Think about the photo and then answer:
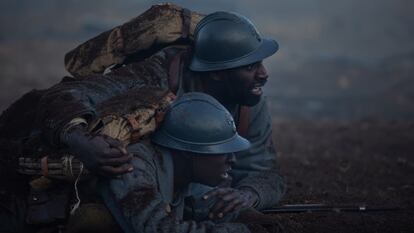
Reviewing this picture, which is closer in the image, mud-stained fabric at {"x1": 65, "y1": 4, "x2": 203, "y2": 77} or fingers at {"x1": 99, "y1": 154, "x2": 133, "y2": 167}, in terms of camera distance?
fingers at {"x1": 99, "y1": 154, "x2": 133, "y2": 167}

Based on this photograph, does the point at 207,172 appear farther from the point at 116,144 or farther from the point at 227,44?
the point at 227,44

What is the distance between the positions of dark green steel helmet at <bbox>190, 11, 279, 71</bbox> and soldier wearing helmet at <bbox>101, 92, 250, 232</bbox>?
99 centimetres

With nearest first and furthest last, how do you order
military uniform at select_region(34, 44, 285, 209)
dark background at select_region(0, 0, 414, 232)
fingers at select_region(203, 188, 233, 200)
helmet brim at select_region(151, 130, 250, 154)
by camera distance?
helmet brim at select_region(151, 130, 250, 154) → military uniform at select_region(34, 44, 285, 209) → fingers at select_region(203, 188, 233, 200) → dark background at select_region(0, 0, 414, 232)

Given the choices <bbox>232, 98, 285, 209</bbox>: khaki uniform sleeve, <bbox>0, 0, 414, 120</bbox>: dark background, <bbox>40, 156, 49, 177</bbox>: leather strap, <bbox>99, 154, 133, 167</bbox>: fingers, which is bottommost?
<bbox>0, 0, 414, 120</bbox>: dark background

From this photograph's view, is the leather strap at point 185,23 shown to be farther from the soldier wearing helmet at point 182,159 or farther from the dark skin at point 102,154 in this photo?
the dark skin at point 102,154

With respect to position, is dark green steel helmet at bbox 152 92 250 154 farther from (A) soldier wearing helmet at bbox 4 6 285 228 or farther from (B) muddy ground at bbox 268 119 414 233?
(B) muddy ground at bbox 268 119 414 233

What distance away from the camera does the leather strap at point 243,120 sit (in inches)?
232

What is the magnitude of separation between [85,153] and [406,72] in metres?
22.0

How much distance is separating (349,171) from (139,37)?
A: 3.91 metres

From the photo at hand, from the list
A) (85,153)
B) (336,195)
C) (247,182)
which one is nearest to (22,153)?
(85,153)

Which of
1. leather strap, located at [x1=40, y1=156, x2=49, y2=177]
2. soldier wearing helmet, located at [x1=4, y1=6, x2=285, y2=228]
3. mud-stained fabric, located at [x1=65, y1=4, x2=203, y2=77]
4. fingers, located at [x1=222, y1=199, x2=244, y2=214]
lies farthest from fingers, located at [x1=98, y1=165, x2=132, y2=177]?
mud-stained fabric, located at [x1=65, y1=4, x2=203, y2=77]

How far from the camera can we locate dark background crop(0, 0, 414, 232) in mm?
7223

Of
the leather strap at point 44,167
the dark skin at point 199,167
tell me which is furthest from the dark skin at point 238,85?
the leather strap at point 44,167

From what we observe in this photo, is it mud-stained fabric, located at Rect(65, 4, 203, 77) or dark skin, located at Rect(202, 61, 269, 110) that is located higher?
mud-stained fabric, located at Rect(65, 4, 203, 77)
